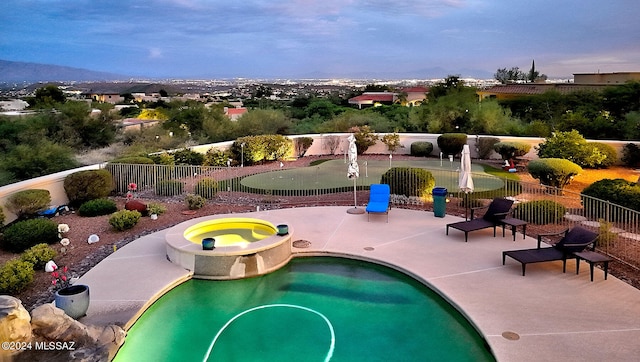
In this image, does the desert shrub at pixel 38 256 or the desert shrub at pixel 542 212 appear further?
the desert shrub at pixel 542 212

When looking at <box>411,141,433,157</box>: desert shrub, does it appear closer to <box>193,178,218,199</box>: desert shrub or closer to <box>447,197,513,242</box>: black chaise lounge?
<box>193,178,218,199</box>: desert shrub

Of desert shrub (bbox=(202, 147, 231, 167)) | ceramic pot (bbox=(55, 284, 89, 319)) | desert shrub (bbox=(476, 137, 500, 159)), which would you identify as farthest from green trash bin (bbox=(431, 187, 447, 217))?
desert shrub (bbox=(476, 137, 500, 159))

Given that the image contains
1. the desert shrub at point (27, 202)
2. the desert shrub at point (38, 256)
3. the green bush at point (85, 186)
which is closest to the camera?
the desert shrub at point (38, 256)

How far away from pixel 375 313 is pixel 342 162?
16146 millimetres

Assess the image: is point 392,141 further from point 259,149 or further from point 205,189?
point 205,189

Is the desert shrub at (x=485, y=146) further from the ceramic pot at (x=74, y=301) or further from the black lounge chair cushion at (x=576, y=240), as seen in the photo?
the ceramic pot at (x=74, y=301)

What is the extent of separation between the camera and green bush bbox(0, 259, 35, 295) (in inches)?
328

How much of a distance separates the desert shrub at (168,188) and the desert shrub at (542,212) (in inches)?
445

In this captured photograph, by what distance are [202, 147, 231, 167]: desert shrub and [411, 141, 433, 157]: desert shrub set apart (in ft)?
34.9

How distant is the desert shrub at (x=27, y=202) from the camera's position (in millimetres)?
12664

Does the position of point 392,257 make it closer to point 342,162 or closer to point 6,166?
point 342,162

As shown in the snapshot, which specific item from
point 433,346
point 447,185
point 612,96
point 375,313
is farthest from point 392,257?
point 612,96

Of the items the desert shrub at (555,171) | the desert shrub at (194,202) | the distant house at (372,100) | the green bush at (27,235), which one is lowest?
the green bush at (27,235)

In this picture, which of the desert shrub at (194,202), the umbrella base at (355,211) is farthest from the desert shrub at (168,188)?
the umbrella base at (355,211)
